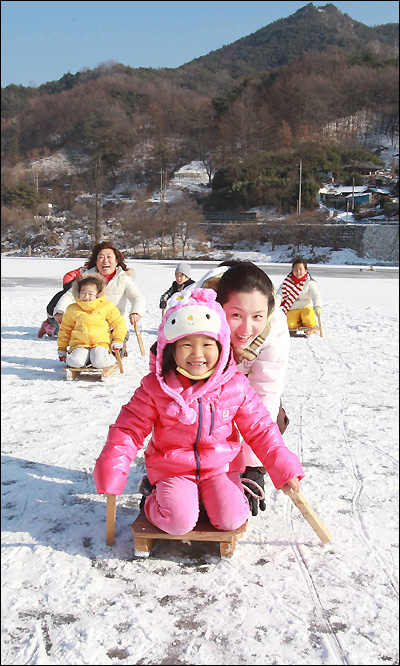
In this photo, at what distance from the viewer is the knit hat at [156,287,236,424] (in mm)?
2020

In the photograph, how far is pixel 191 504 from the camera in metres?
2.04

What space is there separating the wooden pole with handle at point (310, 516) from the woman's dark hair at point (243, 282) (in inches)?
33.0

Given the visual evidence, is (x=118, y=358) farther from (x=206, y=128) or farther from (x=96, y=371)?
(x=206, y=128)

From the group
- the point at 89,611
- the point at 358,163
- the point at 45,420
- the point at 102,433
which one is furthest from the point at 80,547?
the point at 358,163

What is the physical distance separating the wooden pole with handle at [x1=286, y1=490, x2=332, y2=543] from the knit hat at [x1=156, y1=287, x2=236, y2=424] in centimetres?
50

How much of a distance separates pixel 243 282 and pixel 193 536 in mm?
1033

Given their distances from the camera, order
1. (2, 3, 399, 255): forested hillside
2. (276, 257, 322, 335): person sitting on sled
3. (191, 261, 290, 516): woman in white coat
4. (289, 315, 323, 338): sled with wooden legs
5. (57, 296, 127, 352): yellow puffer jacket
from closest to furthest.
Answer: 1. (191, 261, 290, 516): woman in white coat
2. (57, 296, 127, 352): yellow puffer jacket
3. (289, 315, 323, 338): sled with wooden legs
4. (276, 257, 322, 335): person sitting on sled
5. (2, 3, 399, 255): forested hillside

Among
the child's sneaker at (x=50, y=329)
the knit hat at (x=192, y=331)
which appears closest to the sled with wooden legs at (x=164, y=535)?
the knit hat at (x=192, y=331)

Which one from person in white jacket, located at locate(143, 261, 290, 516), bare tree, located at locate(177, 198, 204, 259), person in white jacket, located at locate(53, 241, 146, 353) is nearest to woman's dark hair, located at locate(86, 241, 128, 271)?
person in white jacket, located at locate(53, 241, 146, 353)

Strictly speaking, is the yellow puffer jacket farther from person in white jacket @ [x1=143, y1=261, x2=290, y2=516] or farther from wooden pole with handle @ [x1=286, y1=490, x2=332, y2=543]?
wooden pole with handle @ [x1=286, y1=490, x2=332, y2=543]

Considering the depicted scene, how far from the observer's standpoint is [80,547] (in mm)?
2145

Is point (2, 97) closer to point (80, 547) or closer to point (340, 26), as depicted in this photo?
point (80, 547)

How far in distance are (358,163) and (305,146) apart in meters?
5.03

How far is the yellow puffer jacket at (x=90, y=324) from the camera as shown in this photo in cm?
499
